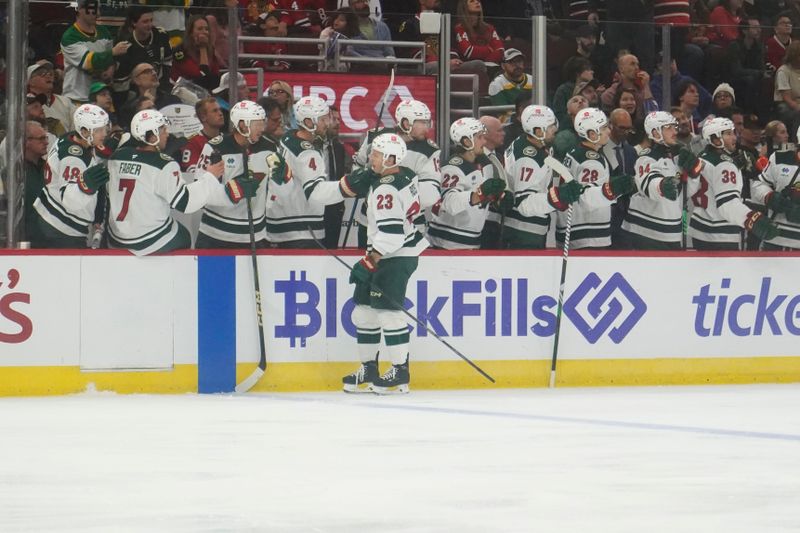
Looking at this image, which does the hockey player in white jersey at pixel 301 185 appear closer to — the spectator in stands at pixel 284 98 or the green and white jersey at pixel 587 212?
the spectator in stands at pixel 284 98

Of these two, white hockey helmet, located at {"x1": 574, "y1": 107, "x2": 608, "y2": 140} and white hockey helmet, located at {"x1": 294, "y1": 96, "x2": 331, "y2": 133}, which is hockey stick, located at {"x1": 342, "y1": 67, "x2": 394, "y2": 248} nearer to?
white hockey helmet, located at {"x1": 294, "y1": 96, "x2": 331, "y2": 133}

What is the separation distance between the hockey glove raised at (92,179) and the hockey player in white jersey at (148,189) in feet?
0.30

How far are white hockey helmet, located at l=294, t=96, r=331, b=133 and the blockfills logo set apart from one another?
2.03 meters

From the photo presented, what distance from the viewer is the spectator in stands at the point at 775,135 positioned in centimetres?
1172

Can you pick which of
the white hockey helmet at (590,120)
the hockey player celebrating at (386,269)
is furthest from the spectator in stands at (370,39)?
the hockey player celebrating at (386,269)

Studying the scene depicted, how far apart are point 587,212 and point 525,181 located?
49 centimetres

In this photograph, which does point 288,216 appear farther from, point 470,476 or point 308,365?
point 470,476

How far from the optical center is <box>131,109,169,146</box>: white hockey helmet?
948 centimetres

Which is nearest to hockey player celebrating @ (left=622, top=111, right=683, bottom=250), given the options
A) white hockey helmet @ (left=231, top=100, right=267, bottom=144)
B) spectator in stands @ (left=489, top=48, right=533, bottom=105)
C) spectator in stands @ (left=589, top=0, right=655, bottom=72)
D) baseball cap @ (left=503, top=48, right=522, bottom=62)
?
spectator in stands @ (left=589, top=0, right=655, bottom=72)

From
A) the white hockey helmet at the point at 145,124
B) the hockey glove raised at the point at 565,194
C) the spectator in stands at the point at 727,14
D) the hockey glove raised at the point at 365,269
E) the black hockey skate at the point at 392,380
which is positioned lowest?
the black hockey skate at the point at 392,380

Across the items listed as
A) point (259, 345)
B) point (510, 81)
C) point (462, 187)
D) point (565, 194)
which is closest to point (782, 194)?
point (565, 194)

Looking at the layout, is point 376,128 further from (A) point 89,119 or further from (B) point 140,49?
(A) point 89,119

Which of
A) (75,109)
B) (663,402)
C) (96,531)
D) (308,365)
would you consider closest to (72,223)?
(75,109)

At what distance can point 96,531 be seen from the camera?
4.56 meters
